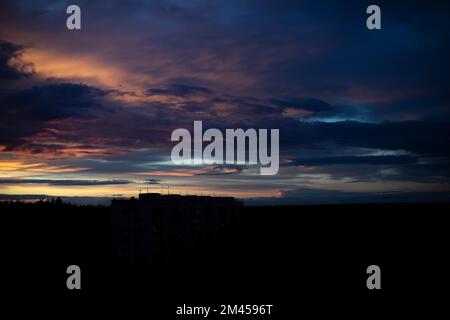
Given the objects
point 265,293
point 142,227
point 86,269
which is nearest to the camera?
point 265,293

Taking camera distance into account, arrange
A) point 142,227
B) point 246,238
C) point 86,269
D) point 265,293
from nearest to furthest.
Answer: point 265,293 → point 142,227 → point 86,269 → point 246,238

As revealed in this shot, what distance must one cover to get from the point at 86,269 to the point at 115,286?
655 centimetres

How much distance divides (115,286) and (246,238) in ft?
42.7

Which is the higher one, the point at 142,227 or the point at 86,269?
the point at 142,227

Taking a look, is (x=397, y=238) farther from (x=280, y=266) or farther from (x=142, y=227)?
(x=142, y=227)

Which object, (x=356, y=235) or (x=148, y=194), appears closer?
(x=148, y=194)

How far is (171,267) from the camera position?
33281 mm

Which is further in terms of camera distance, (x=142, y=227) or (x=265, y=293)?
(x=142, y=227)

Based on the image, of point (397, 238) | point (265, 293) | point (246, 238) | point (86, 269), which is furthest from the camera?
point (397, 238)

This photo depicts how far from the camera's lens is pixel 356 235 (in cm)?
5600
